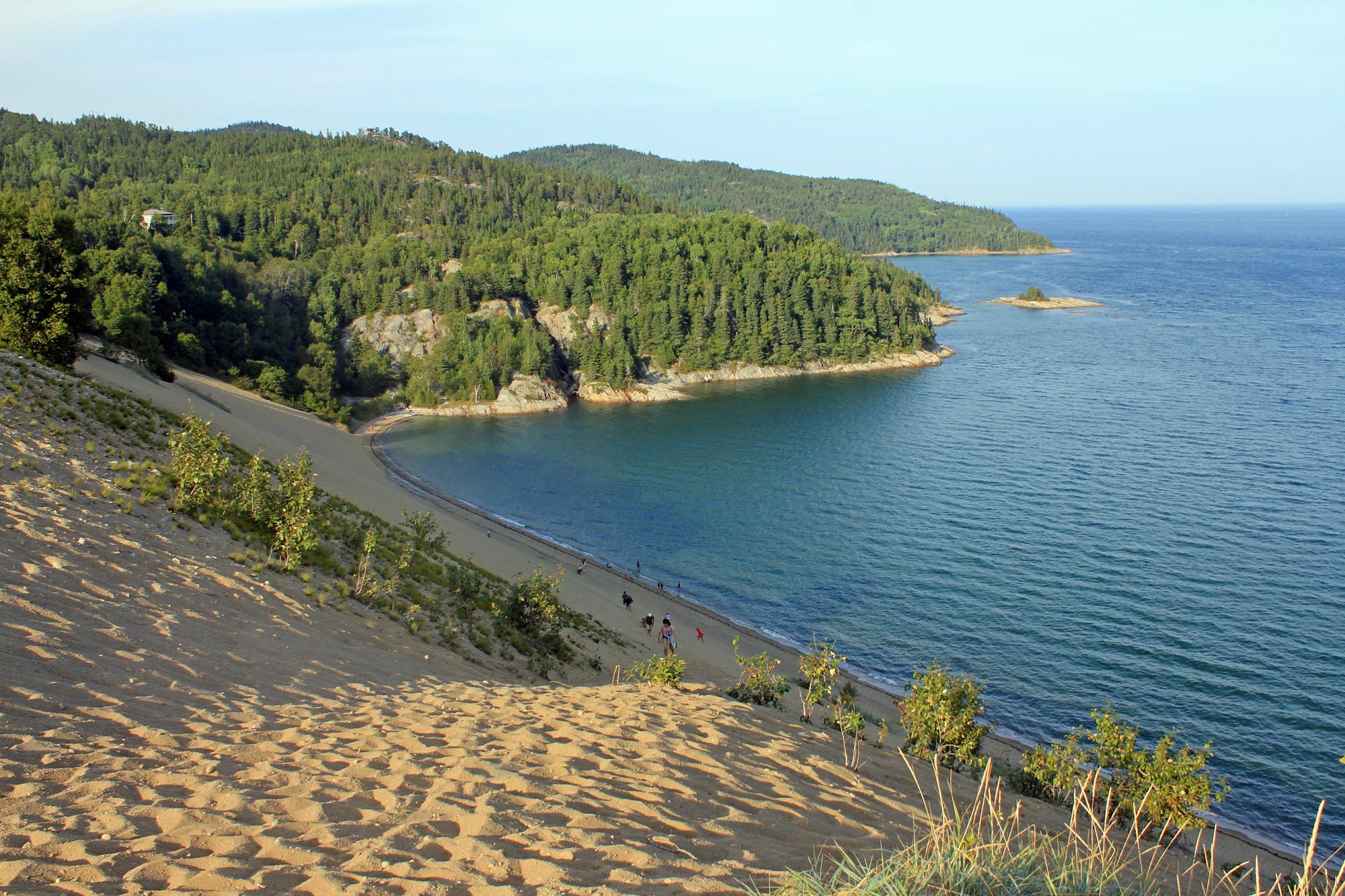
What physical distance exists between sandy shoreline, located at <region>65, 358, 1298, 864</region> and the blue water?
245cm

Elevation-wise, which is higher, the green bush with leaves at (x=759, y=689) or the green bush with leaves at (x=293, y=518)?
the green bush with leaves at (x=293, y=518)

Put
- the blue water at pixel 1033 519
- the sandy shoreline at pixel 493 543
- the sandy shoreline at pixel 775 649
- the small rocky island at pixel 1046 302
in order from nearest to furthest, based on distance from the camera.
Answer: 1. the sandy shoreline at pixel 775 649
2. the sandy shoreline at pixel 493 543
3. the blue water at pixel 1033 519
4. the small rocky island at pixel 1046 302

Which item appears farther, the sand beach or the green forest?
the green forest

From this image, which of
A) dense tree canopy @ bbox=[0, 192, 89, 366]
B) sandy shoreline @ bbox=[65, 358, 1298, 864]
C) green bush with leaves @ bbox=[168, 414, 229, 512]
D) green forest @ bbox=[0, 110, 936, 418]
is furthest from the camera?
green forest @ bbox=[0, 110, 936, 418]

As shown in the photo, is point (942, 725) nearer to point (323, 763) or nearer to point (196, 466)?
point (323, 763)

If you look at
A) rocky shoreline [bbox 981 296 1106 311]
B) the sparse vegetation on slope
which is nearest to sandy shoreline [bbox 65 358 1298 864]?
the sparse vegetation on slope

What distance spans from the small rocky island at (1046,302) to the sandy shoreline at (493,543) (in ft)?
403

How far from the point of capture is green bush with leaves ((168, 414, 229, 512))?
65.5 feet

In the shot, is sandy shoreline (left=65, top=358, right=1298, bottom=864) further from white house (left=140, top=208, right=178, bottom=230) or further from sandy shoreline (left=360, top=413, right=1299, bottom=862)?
white house (left=140, top=208, right=178, bottom=230)

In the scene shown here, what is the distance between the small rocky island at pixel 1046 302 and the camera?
5645 inches

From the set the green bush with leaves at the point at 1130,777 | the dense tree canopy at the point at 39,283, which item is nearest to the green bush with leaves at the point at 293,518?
the dense tree canopy at the point at 39,283

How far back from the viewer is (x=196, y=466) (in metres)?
20.1

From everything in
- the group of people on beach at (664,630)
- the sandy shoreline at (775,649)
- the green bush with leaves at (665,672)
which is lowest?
the sandy shoreline at (775,649)

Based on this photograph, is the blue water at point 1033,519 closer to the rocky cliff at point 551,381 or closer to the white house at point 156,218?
the rocky cliff at point 551,381
